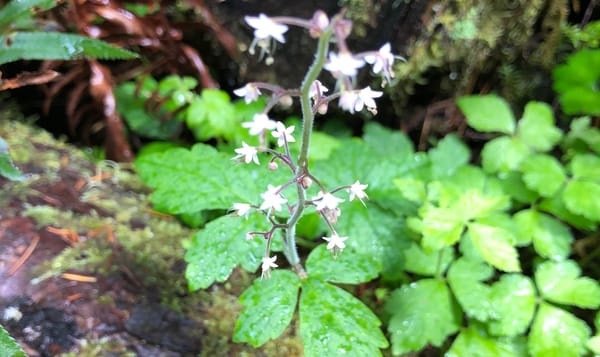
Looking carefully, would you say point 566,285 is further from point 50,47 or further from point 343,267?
point 50,47

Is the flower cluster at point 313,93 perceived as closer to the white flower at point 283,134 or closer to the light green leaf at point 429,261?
the white flower at point 283,134

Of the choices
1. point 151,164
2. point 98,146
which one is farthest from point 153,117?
point 151,164

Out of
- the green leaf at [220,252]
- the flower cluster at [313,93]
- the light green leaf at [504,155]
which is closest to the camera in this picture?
the flower cluster at [313,93]

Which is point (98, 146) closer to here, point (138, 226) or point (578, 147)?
point (138, 226)

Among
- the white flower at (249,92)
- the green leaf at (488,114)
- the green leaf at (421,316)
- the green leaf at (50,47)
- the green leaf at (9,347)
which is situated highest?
the white flower at (249,92)

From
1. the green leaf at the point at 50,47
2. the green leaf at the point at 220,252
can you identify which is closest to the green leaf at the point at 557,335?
the green leaf at the point at 220,252

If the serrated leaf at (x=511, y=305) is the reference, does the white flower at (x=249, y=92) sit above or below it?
above

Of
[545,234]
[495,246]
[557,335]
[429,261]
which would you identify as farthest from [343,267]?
[545,234]
